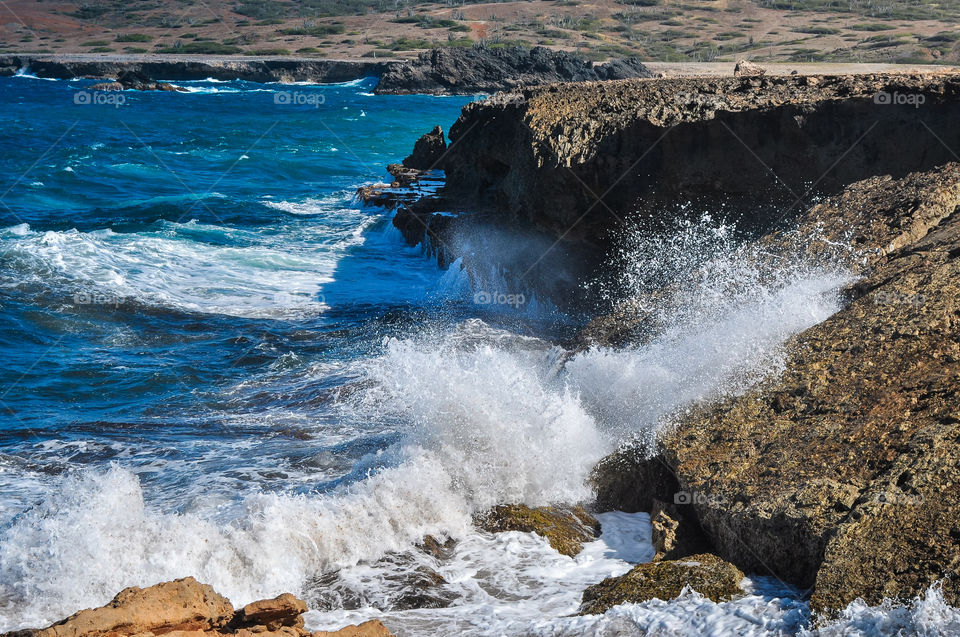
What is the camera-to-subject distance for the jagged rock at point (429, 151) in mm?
21578

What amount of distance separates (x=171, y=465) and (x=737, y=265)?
5.21 meters

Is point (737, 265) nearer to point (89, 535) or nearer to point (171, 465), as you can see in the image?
point (171, 465)

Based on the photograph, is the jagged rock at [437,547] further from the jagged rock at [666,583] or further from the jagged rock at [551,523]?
the jagged rock at [666,583]

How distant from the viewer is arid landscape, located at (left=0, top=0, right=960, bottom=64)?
57.2 meters

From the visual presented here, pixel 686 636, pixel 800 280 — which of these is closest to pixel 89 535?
pixel 686 636

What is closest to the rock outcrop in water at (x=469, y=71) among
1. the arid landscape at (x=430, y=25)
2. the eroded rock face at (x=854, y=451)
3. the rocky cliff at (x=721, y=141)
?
the arid landscape at (x=430, y=25)

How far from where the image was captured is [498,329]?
11477 millimetres

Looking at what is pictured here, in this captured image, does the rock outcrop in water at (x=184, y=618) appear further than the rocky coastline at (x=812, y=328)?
No

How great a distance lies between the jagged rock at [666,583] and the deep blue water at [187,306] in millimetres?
2846

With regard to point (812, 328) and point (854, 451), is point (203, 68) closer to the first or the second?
point (812, 328)

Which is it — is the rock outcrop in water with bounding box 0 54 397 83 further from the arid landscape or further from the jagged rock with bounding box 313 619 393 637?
the jagged rock with bounding box 313 619 393 637

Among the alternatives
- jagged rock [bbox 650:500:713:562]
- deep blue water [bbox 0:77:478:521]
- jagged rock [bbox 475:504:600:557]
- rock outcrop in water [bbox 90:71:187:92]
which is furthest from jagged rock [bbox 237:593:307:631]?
rock outcrop in water [bbox 90:71:187:92]

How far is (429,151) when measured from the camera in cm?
2195

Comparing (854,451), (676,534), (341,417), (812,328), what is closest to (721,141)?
(812,328)
